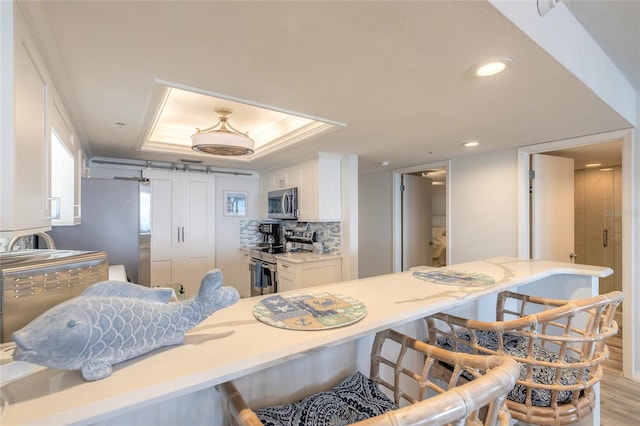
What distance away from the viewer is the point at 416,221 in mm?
4469

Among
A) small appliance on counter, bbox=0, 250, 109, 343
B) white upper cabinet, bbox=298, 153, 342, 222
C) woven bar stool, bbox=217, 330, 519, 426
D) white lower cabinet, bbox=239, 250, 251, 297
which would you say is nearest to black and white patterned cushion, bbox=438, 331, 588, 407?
woven bar stool, bbox=217, 330, 519, 426

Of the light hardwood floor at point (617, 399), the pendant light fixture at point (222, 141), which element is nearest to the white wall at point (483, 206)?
the light hardwood floor at point (617, 399)

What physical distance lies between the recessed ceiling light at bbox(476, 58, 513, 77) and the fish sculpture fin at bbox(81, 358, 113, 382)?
1725mm

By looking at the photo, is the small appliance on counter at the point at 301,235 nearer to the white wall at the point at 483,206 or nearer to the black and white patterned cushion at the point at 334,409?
the white wall at the point at 483,206

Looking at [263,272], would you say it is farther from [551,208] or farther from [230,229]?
[551,208]

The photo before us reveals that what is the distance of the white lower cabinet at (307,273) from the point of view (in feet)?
10.2

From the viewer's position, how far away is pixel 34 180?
1015mm

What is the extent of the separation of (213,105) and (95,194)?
1.29 meters

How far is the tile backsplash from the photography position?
352 cm

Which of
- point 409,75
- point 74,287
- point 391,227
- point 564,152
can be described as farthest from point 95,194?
point 564,152

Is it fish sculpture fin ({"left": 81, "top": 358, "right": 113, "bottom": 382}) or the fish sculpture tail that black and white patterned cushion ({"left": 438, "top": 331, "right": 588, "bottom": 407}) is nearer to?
the fish sculpture tail

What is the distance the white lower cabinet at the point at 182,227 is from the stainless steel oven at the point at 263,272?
0.70 metres

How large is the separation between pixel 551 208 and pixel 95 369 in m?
3.87

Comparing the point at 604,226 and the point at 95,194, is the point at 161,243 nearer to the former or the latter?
the point at 95,194
